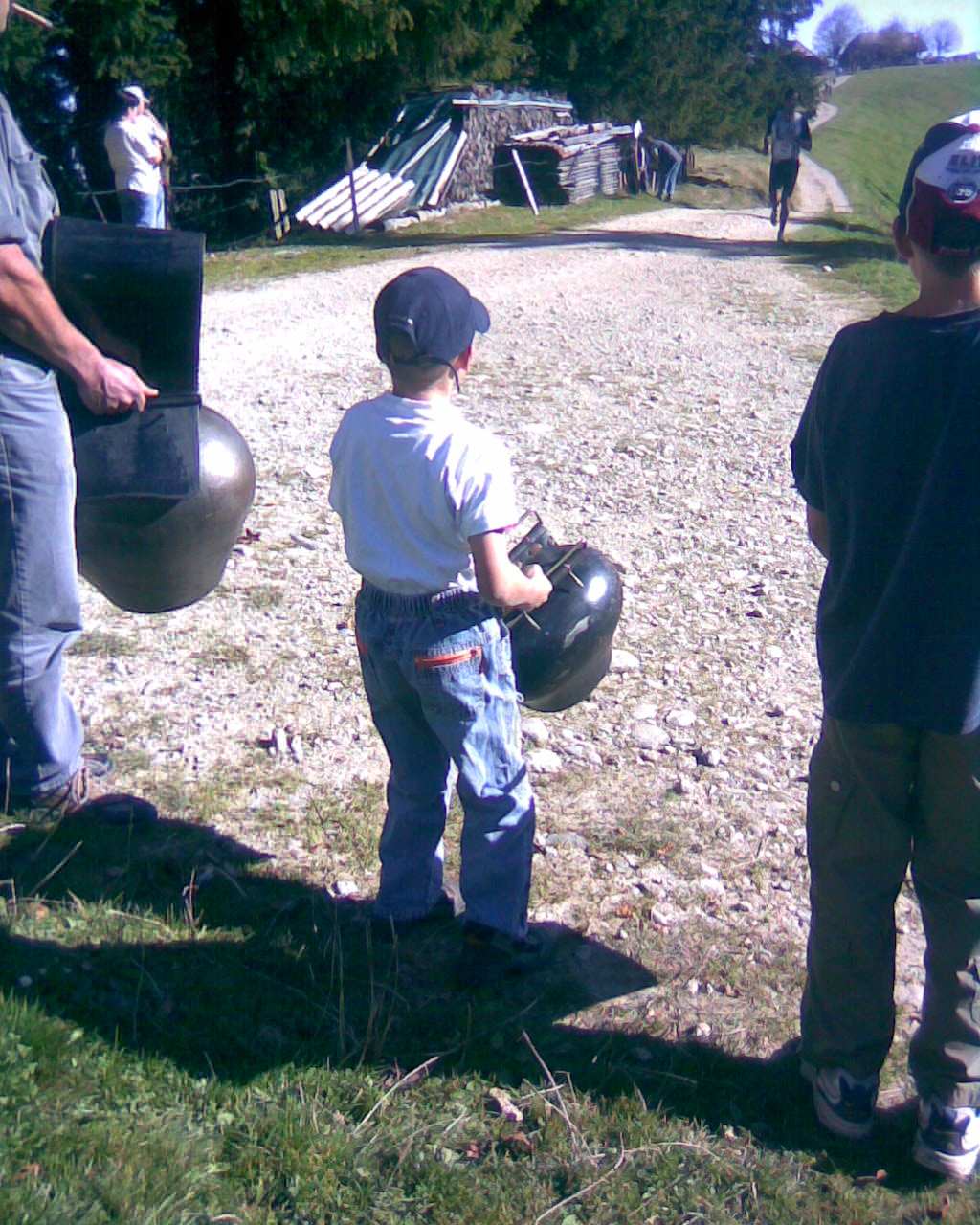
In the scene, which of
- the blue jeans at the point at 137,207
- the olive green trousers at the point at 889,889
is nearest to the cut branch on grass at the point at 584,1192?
the olive green trousers at the point at 889,889

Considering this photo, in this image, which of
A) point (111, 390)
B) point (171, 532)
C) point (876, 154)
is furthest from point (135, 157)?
point (876, 154)

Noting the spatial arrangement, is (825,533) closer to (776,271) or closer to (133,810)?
(133,810)

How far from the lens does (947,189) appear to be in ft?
7.46

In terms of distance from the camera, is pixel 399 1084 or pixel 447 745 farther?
pixel 447 745

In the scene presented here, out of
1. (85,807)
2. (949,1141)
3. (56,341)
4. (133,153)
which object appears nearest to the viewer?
(949,1141)

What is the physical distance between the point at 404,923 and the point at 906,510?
1.66 meters

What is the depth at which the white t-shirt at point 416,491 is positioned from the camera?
8.77 ft

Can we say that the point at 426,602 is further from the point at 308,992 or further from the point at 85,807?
the point at 85,807

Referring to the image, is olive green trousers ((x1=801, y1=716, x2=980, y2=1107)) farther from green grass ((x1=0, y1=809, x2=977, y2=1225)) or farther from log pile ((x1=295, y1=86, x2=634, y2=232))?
log pile ((x1=295, y1=86, x2=634, y2=232))

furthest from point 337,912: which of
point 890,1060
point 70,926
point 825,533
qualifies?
point 825,533

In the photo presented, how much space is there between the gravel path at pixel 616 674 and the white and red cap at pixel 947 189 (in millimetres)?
1840

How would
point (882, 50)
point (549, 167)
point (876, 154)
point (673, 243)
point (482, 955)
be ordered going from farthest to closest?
point (882, 50) < point (876, 154) < point (549, 167) < point (673, 243) < point (482, 955)

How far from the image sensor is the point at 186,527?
3680mm

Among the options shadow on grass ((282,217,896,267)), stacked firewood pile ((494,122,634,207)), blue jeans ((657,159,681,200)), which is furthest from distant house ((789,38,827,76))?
shadow on grass ((282,217,896,267))
